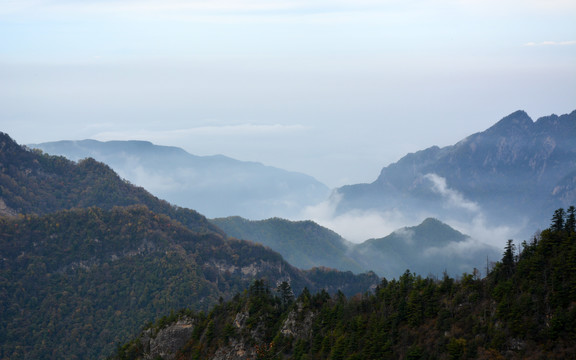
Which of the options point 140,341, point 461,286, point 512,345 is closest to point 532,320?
point 512,345

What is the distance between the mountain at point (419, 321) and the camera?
9738 cm

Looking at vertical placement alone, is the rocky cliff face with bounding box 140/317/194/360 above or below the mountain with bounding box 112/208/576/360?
below

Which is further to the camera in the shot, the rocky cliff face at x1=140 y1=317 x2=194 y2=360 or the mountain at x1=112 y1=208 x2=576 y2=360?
the rocky cliff face at x1=140 y1=317 x2=194 y2=360

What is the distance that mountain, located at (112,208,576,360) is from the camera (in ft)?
319

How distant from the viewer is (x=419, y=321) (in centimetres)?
11575

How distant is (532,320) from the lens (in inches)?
3826

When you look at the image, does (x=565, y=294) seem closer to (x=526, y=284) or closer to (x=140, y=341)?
(x=526, y=284)

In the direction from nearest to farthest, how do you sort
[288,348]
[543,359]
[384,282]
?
1. [543,359]
2. [288,348]
3. [384,282]

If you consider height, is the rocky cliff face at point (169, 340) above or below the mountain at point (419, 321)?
below

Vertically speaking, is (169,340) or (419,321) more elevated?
(419,321)

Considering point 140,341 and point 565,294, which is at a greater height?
point 565,294

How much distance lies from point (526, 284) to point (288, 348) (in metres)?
51.2

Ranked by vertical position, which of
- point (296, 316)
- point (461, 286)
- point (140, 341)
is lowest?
point (140, 341)

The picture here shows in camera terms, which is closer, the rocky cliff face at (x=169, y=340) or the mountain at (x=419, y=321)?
the mountain at (x=419, y=321)
